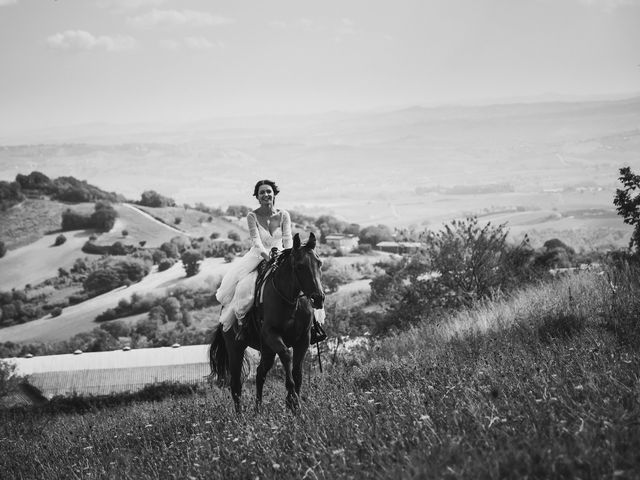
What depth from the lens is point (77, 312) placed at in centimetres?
11369

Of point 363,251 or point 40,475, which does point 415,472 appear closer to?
point 40,475

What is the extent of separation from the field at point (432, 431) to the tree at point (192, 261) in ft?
389

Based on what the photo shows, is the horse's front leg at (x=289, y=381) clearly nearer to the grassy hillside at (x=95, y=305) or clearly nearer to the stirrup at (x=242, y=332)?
the stirrup at (x=242, y=332)

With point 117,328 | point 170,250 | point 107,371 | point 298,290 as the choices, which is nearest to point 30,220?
point 170,250

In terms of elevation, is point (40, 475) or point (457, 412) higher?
point (457, 412)

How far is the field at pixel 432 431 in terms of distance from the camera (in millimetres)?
4223

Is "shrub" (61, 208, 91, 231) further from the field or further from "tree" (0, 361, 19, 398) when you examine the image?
the field

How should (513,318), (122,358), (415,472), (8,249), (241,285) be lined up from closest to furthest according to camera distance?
1. (415,472)
2. (241,285)
3. (513,318)
4. (122,358)
5. (8,249)

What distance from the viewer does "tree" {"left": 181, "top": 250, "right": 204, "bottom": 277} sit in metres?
127

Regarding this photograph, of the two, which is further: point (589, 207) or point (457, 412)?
point (589, 207)

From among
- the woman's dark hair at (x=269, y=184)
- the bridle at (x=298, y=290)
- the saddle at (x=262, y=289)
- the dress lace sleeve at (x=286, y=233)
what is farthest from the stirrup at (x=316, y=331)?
the woman's dark hair at (x=269, y=184)

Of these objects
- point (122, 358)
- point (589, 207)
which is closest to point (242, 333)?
point (122, 358)

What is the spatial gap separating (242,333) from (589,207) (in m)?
189

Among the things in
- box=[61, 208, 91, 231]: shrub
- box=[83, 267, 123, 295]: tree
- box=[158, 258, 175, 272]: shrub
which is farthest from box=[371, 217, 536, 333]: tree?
box=[61, 208, 91, 231]: shrub
